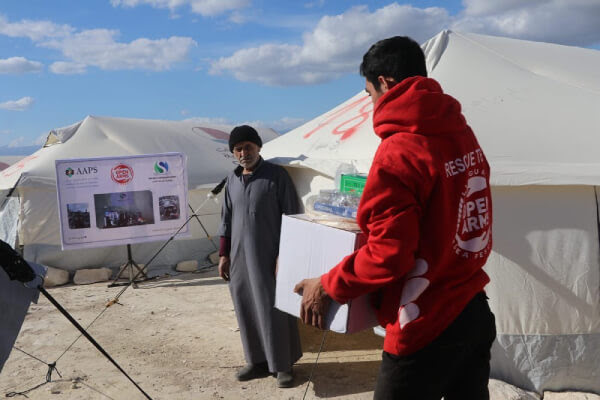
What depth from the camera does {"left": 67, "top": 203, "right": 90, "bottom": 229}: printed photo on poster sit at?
7020 millimetres

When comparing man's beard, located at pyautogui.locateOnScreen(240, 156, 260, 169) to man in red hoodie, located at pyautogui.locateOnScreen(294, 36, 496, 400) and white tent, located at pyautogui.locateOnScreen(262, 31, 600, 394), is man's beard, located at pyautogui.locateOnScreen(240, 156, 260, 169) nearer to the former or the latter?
white tent, located at pyautogui.locateOnScreen(262, 31, 600, 394)

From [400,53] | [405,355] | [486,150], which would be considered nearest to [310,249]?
[405,355]

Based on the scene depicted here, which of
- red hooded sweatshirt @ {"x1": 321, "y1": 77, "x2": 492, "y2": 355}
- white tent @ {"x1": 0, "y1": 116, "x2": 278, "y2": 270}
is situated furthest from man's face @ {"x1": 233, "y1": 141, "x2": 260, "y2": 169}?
white tent @ {"x1": 0, "y1": 116, "x2": 278, "y2": 270}

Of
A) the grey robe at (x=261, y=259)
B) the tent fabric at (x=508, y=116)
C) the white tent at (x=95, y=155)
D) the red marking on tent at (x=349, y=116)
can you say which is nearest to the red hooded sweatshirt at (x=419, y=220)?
the tent fabric at (x=508, y=116)

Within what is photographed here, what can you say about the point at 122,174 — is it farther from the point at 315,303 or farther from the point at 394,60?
the point at 394,60

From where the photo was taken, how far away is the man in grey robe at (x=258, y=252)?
3727 mm

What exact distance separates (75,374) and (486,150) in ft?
11.7

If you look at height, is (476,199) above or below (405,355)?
above

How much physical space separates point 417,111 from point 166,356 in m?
3.79

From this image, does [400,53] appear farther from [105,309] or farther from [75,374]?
[105,309]

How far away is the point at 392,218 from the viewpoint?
1524mm

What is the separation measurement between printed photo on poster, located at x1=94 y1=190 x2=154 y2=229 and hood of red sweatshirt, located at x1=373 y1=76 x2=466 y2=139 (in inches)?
239

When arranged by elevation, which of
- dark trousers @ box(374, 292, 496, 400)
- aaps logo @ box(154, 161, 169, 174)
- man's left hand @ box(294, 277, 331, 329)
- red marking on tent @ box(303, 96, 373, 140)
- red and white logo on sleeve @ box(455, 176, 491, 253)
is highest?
red marking on tent @ box(303, 96, 373, 140)

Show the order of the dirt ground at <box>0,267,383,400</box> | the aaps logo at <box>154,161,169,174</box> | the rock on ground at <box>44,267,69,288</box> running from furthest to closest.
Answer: the rock on ground at <box>44,267,69,288</box> → the aaps logo at <box>154,161,169,174</box> → the dirt ground at <box>0,267,383,400</box>
